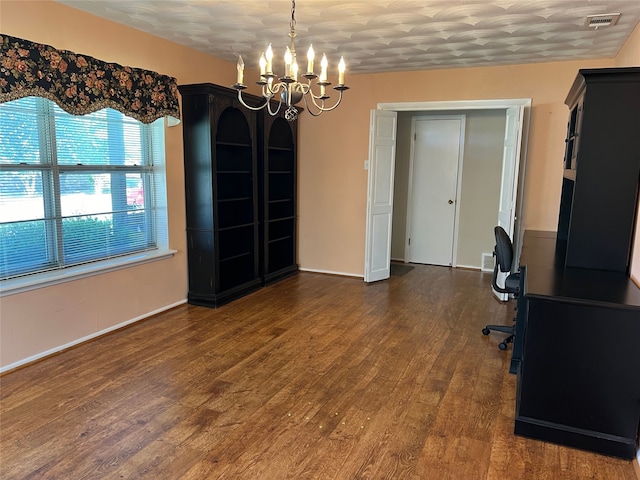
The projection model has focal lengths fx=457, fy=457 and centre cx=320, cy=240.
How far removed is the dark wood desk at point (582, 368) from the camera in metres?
2.21

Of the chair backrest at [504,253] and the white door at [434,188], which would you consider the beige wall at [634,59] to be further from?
the white door at [434,188]

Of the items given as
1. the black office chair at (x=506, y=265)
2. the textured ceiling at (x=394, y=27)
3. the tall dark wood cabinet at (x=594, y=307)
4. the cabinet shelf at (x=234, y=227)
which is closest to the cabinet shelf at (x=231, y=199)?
the cabinet shelf at (x=234, y=227)

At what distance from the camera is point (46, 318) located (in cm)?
325

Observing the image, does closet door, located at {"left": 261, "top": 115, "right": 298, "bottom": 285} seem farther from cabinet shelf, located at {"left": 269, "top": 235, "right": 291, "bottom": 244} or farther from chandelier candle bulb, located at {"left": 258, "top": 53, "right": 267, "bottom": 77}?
chandelier candle bulb, located at {"left": 258, "top": 53, "right": 267, "bottom": 77}

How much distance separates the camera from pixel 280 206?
19.0 ft

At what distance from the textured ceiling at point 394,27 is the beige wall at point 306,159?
0.17 metres

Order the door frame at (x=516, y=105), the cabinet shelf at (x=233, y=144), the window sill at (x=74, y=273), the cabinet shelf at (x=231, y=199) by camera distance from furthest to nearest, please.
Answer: the door frame at (x=516, y=105) < the cabinet shelf at (x=231, y=199) < the cabinet shelf at (x=233, y=144) < the window sill at (x=74, y=273)

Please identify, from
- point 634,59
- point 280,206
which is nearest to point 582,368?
point 634,59

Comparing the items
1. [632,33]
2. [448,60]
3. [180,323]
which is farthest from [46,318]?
[632,33]

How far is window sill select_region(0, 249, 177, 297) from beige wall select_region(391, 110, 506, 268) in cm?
371

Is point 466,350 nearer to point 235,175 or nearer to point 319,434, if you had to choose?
point 319,434

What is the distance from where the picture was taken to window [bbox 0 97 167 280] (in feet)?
10.00

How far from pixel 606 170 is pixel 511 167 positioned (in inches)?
82.0

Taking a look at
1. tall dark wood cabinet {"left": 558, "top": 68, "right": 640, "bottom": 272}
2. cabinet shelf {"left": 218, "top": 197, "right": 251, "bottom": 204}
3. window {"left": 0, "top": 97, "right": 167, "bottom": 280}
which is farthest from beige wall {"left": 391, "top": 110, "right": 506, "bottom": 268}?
window {"left": 0, "top": 97, "right": 167, "bottom": 280}
